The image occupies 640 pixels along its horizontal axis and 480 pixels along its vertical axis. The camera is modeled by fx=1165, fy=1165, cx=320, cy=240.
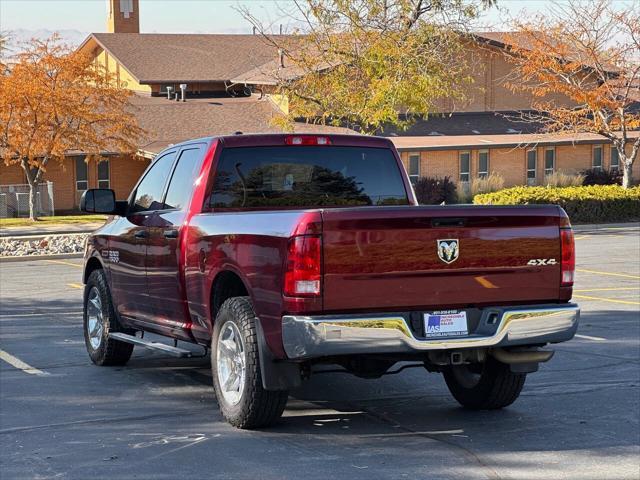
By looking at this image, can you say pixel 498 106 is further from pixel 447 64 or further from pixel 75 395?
pixel 75 395

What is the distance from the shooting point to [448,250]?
25.0 feet

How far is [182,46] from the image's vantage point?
65.8 metres

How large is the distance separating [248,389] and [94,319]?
379 centimetres

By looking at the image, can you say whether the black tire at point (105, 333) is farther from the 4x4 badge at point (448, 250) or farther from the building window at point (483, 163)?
the building window at point (483, 163)

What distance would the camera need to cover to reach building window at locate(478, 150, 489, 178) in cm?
5081

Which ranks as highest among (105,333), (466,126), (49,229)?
(466,126)

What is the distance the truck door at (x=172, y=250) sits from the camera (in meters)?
9.23

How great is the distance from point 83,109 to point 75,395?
3708cm

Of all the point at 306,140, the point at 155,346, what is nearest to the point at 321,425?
the point at 155,346

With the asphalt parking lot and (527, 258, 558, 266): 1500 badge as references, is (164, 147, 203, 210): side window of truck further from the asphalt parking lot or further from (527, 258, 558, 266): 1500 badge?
(527, 258, 558, 266): 1500 badge

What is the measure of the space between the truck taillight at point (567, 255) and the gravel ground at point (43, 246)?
65.6 feet

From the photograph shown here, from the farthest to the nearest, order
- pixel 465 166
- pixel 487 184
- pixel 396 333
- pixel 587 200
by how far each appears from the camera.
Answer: pixel 465 166 < pixel 487 184 < pixel 587 200 < pixel 396 333

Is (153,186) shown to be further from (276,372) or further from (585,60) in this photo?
(585,60)

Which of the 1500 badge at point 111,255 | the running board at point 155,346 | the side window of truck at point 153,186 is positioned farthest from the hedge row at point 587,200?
the running board at point 155,346
